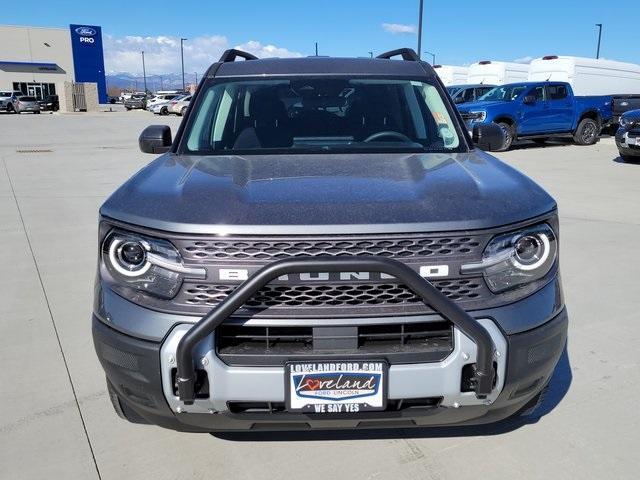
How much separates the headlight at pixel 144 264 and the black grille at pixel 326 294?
61 mm

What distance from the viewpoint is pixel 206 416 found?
2.22m

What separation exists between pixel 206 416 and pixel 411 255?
0.96m

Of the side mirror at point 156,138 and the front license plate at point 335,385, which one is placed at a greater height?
the side mirror at point 156,138

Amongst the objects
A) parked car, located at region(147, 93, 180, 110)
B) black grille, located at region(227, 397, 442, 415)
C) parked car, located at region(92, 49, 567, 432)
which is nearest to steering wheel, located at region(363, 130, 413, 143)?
parked car, located at region(92, 49, 567, 432)

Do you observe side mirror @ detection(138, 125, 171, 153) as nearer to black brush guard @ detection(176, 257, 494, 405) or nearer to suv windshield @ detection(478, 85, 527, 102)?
black brush guard @ detection(176, 257, 494, 405)

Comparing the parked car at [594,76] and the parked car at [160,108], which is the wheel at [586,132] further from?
the parked car at [160,108]

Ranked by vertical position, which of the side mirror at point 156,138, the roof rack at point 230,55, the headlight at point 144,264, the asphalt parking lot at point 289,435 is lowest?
the asphalt parking lot at point 289,435

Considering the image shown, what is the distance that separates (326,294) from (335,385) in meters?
0.33

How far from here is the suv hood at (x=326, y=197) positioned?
2.12 meters

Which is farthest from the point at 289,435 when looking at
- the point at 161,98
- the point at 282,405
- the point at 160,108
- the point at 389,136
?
the point at 161,98

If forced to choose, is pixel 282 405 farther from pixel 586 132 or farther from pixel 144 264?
pixel 586 132

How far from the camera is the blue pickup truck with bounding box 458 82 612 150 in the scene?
614 inches

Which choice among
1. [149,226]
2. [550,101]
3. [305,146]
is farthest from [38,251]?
[550,101]

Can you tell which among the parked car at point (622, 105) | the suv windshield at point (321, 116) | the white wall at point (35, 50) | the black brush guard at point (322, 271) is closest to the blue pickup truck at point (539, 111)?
the parked car at point (622, 105)
